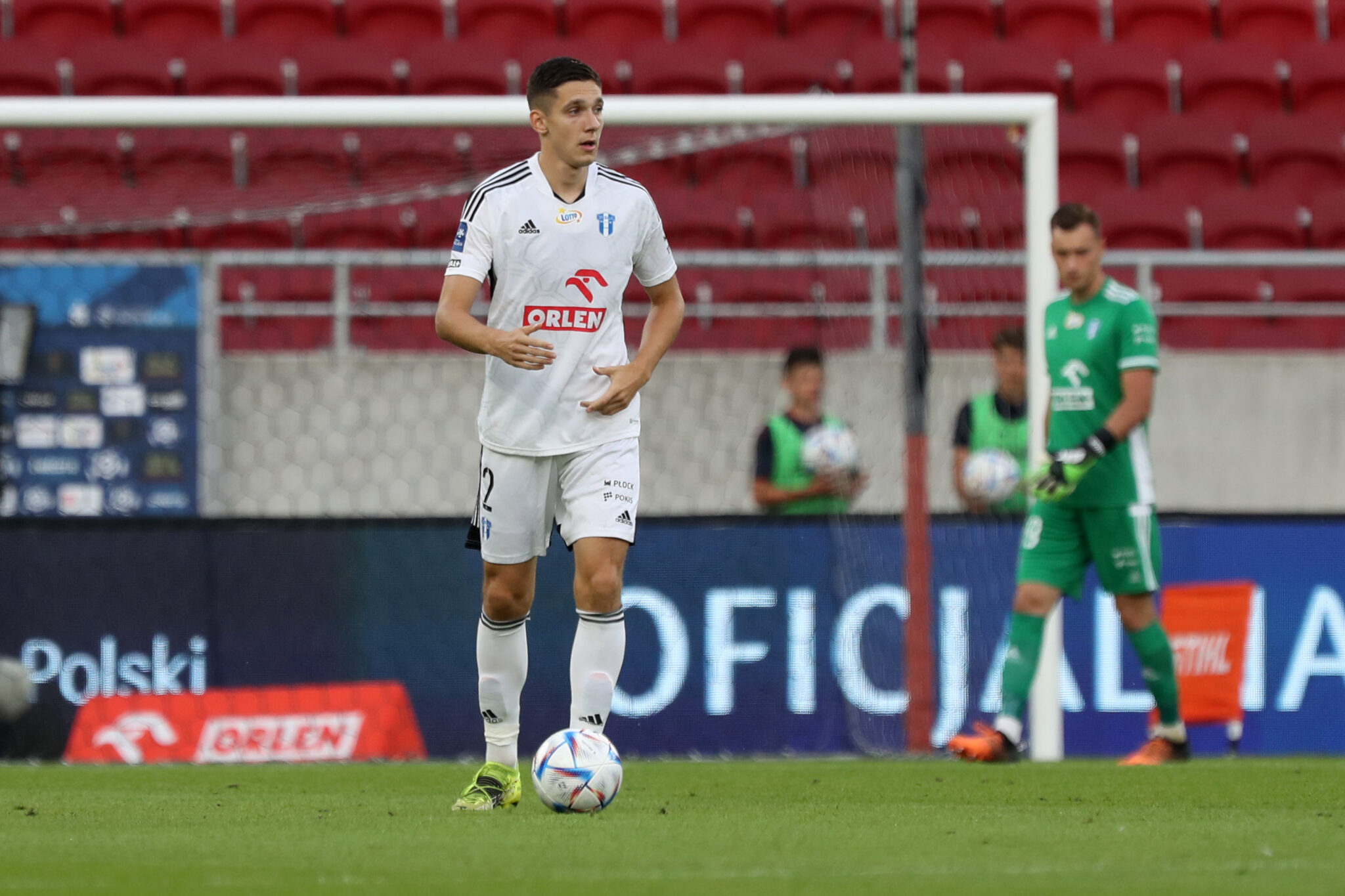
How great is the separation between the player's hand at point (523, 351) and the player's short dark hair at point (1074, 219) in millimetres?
2598

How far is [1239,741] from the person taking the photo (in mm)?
7605

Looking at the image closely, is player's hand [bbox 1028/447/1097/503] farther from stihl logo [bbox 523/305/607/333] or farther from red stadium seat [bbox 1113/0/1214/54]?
red stadium seat [bbox 1113/0/1214/54]

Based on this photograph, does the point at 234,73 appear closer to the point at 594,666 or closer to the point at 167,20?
the point at 167,20

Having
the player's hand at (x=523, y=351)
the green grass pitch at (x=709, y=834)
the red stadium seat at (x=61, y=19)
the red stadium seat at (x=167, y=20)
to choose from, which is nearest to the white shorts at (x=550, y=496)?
the player's hand at (x=523, y=351)

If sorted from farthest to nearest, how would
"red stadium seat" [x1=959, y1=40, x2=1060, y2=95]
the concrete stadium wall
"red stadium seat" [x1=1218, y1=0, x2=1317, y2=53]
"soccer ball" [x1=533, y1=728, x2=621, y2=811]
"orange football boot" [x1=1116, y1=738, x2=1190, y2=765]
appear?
"red stadium seat" [x1=1218, y1=0, x2=1317, y2=53], "red stadium seat" [x1=959, y1=40, x2=1060, y2=95], the concrete stadium wall, "orange football boot" [x1=1116, y1=738, x2=1190, y2=765], "soccer ball" [x1=533, y1=728, x2=621, y2=811]

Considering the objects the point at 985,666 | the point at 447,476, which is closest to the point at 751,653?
the point at 985,666

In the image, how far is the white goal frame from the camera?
7.21 metres

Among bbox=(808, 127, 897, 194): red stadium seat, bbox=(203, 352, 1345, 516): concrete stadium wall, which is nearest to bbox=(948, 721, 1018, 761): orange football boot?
bbox=(203, 352, 1345, 516): concrete stadium wall

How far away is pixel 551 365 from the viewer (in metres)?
4.82

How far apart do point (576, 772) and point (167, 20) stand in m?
10.1

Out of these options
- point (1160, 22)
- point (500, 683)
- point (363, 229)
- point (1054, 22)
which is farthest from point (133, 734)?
point (1160, 22)

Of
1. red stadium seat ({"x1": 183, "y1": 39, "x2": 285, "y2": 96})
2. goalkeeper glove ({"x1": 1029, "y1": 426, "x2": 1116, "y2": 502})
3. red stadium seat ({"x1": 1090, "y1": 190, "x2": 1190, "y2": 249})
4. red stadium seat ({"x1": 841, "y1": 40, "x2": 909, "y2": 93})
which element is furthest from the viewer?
red stadium seat ({"x1": 841, "y1": 40, "x2": 909, "y2": 93})

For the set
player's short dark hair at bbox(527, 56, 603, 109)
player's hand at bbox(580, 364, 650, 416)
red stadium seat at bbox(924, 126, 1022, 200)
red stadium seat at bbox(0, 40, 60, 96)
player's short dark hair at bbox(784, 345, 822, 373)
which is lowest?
player's hand at bbox(580, 364, 650, 416)

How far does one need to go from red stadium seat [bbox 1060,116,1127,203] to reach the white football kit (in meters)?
7.72
